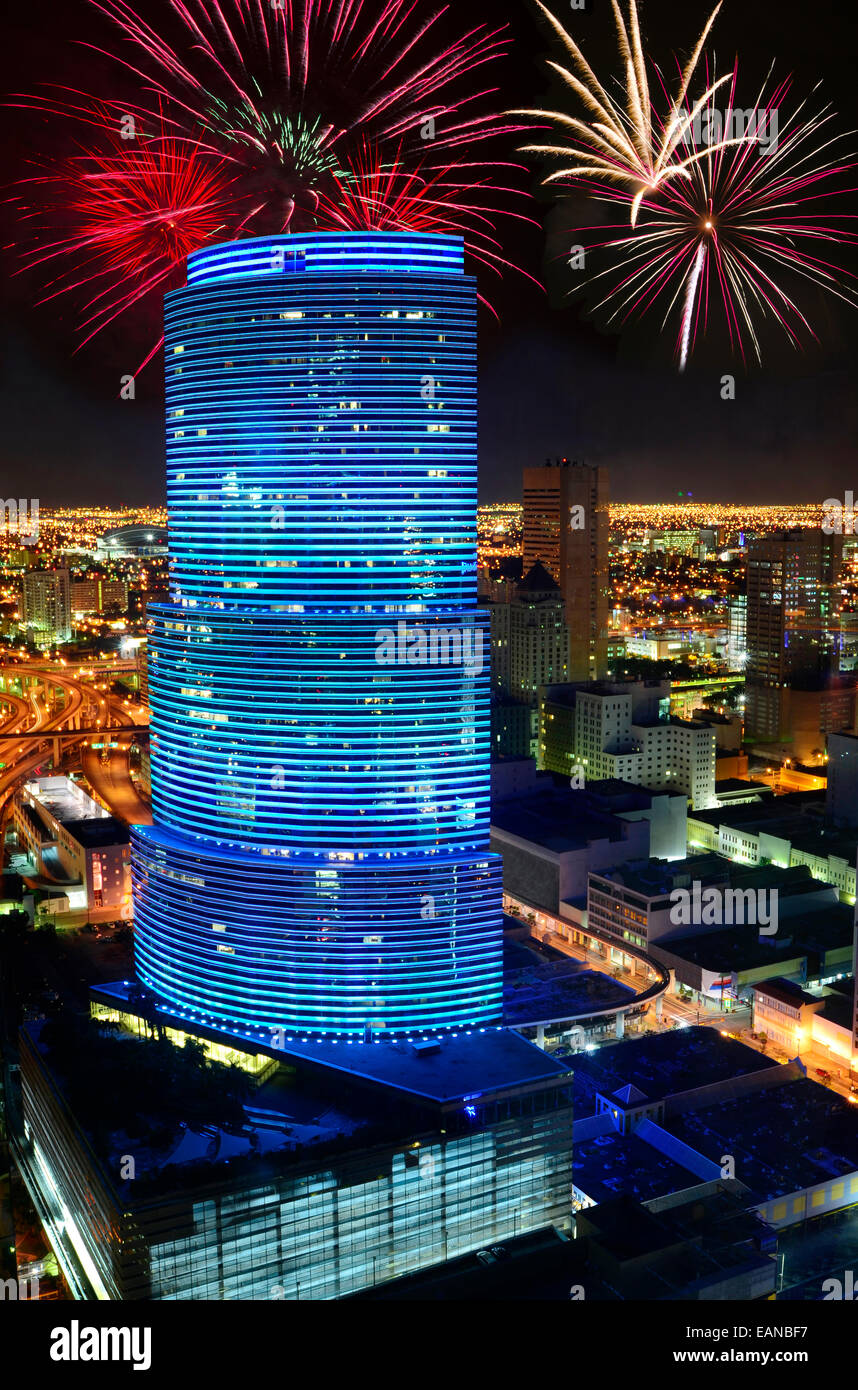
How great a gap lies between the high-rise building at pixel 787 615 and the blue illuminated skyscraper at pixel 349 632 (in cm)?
1844

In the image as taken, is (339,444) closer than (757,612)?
Yes

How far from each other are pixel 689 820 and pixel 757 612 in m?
9.81

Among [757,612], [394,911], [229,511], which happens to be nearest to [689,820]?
[757,612]

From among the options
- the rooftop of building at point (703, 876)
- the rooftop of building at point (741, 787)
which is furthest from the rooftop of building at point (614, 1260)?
the rooftop of building at point (741, 787)

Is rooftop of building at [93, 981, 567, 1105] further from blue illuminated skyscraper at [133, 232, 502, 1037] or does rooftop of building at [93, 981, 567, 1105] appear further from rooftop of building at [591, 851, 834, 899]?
rooftop of building at [591, 851, 834, 899]

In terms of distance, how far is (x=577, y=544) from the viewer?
109ft

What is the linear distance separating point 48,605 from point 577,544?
21418 mm

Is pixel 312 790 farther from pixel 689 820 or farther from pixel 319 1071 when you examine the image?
pixel 689 820

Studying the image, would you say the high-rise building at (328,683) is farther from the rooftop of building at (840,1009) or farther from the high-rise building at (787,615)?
the high-rise building at (787,615)

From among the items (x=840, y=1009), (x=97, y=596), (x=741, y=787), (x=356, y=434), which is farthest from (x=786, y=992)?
(x=97, y=596)

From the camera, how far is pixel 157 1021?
570 inches

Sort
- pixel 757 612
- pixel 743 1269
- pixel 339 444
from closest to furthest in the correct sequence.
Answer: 1. pixel 743 1269
2. pixel 339 444
3. pixel 757 612

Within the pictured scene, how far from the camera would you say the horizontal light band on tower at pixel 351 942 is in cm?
1389

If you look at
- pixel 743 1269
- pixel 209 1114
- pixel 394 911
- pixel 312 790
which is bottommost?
pixel 743 1269
